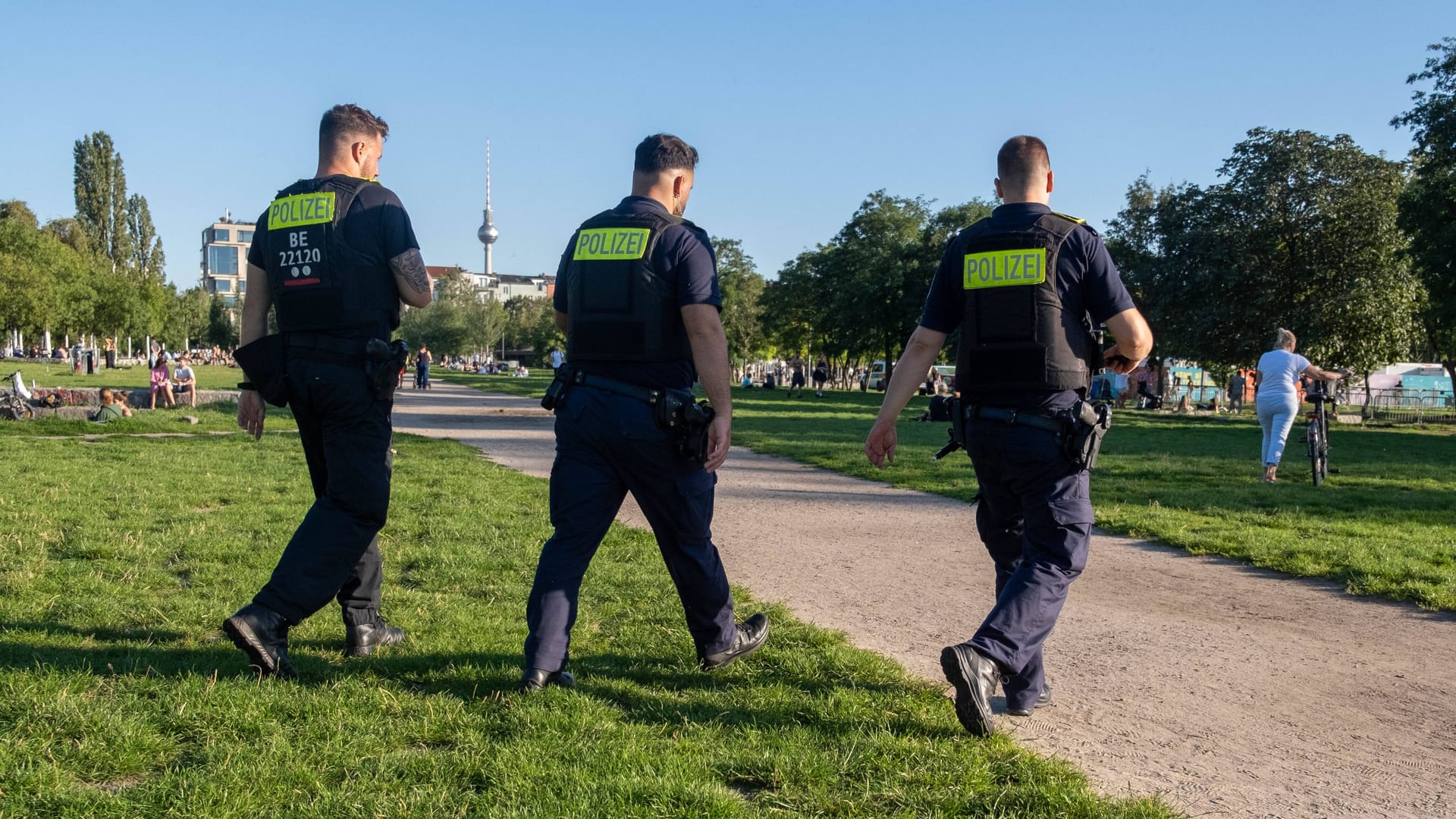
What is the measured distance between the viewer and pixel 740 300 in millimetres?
63156

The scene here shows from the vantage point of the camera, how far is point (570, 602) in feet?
13.1

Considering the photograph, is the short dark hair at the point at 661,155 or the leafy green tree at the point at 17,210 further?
the leafy green tree at the point at 17,210

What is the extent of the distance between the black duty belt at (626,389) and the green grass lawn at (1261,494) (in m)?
4.61

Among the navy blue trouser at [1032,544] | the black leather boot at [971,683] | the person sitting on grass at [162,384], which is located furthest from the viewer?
the person sitting on grass at [162,384]

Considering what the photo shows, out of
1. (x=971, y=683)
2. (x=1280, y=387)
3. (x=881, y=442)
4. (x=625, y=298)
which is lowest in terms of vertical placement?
(x=971, y=683)

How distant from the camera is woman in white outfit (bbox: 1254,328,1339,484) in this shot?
38.4 ft

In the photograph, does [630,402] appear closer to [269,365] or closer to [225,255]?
[269,365]

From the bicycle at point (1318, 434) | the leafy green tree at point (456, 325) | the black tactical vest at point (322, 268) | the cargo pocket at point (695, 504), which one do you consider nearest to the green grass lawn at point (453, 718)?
the cargo pocket at point (695, 504)

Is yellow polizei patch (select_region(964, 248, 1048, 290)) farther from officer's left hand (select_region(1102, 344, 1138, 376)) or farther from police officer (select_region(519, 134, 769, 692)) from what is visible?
police officer (select_region(519, 134, 769, 692))

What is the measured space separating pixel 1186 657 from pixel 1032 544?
59.2 inches

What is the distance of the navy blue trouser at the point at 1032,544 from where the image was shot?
11.9 feet

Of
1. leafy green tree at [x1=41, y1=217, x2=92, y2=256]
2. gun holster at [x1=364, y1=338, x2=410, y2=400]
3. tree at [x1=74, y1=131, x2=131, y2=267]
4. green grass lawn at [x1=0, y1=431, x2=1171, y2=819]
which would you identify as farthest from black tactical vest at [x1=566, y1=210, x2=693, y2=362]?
tree at [x1=74, y1=131, x2=131, y2=267]

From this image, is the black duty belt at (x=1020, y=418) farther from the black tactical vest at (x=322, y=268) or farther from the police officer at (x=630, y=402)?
the black tactical vest at (x=322, y=268)

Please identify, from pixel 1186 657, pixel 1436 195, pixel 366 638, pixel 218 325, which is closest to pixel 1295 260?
pixel 1436 195
